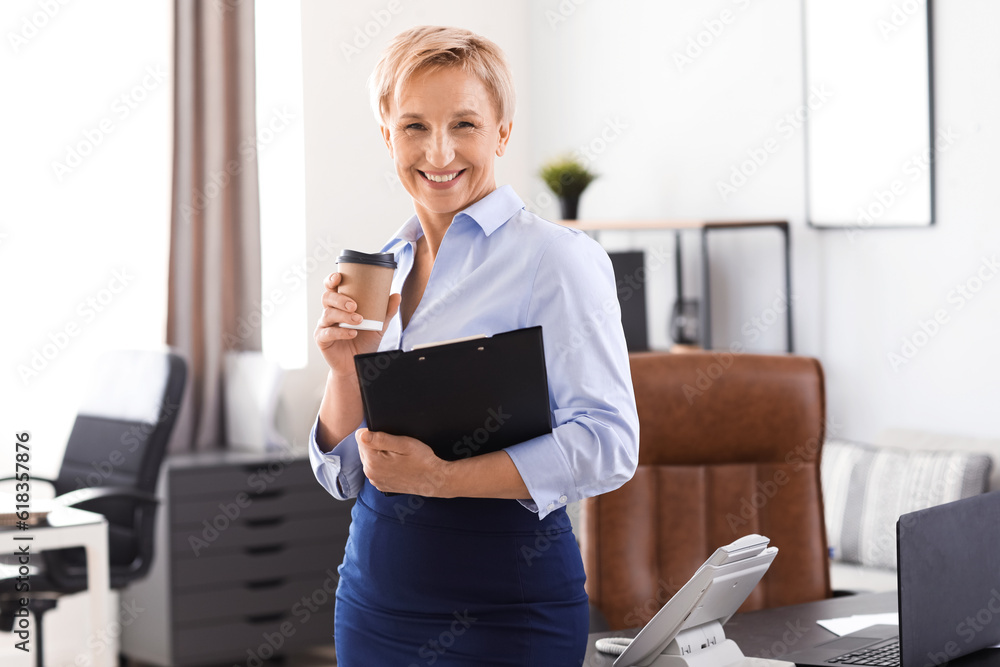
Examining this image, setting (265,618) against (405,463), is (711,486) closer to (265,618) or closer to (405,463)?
(405,463)

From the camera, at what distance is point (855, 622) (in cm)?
167

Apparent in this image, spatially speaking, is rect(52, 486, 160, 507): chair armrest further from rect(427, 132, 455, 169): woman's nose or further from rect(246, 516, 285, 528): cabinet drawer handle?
rect(427, 132, 455, 169): woman's nose

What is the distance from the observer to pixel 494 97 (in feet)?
4.25


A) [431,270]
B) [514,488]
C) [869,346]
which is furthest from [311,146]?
[514,488]

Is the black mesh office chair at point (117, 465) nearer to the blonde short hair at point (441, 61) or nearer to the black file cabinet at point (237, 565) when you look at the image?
the black file cabinet at point (237, 565)

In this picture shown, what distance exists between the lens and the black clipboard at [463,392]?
110cm

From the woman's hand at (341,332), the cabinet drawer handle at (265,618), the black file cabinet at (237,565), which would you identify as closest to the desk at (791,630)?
the woman's hand at (341,332)

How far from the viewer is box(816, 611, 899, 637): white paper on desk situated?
1.63 m

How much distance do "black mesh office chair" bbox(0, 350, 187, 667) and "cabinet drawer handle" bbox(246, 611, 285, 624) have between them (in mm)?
597

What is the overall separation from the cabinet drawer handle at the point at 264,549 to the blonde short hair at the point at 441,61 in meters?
2.61

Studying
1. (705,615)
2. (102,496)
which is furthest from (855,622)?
(102,496)

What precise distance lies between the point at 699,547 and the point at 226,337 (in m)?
2.53

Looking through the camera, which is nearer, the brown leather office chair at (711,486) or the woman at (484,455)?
the woman at (484,455)

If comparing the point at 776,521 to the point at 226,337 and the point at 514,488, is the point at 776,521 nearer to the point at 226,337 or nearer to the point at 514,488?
the point at 514,488
